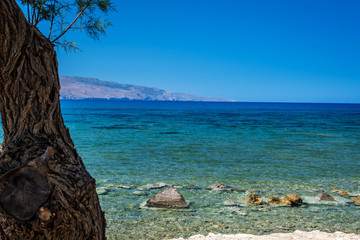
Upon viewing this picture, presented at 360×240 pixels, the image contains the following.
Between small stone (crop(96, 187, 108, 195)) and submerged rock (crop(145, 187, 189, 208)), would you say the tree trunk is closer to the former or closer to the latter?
submerged rock (crop(145, 187, 189, 208))

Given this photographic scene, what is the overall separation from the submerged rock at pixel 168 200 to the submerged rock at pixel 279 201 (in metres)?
2.44

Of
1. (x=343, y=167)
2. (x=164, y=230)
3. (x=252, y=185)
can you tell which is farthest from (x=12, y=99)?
(x=343, y=167)

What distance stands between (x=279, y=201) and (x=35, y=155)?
8.11 metres

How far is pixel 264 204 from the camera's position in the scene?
973 cm

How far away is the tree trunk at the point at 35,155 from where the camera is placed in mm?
3088

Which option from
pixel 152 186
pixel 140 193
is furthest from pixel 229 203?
pixel 152 186

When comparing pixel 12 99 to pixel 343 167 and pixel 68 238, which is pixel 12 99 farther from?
pixel 343 167

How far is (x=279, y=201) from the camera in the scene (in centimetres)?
988

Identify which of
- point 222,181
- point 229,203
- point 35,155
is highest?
point 35,155

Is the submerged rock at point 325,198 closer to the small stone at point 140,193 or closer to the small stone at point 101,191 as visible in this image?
the small stone at point 140,193

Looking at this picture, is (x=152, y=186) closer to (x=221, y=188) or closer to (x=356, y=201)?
(x=221, y=188)

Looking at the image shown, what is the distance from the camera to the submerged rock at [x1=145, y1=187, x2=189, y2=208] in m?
9.40

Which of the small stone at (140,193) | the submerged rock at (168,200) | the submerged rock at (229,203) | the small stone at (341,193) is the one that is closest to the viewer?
the submerged rock at (168,200)

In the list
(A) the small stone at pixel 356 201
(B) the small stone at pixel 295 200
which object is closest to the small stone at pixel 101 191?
(B) the small stone at pixel 295 200
